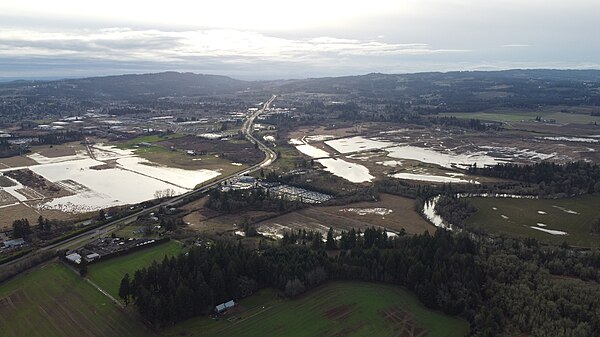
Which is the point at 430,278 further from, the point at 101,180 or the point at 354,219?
the point at 101,180

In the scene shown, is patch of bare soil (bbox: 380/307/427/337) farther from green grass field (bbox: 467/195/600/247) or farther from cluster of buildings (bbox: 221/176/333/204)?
cluster of buildings (bbox: 221/176/333/204)

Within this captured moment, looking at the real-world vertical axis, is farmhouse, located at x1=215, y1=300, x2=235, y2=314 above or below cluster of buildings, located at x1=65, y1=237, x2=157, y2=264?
below

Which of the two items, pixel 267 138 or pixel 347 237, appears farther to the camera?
pixel 267 138

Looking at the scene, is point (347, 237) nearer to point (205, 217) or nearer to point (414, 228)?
point (414, 228)

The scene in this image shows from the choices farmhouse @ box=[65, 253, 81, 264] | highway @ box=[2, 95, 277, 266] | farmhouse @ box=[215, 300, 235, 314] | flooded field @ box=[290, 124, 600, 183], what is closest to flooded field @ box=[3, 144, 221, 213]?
highway @ box=[2, 95, 277, 266]

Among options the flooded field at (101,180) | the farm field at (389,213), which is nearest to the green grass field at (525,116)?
the farm field at (389,213)

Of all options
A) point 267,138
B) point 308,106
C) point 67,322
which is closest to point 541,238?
point 67,322
